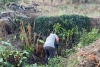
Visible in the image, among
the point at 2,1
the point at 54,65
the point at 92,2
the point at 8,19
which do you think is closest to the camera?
the point at 54,65

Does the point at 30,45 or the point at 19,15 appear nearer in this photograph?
the point at 30,45

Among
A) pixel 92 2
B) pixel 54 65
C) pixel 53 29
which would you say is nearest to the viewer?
pixel 54 65

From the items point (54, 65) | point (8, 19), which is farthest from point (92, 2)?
point (54, 65)

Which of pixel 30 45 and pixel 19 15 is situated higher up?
pixel 19 15

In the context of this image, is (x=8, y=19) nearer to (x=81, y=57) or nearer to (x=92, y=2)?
(x=81, y=57)

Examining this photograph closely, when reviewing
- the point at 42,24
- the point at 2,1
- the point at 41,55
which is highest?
the point at 2,1

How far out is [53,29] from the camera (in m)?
11.1

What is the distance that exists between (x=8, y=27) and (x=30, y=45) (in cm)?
140

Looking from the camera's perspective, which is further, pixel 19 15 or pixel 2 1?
pixel 2 1

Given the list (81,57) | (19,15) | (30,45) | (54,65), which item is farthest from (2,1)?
(81,57)

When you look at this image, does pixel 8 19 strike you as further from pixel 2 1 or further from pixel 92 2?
pixel 92 2

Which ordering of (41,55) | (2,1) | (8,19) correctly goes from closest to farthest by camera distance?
(41,55), (8,19), (2,1)

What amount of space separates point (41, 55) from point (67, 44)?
1.52 meters

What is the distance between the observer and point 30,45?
977cm
